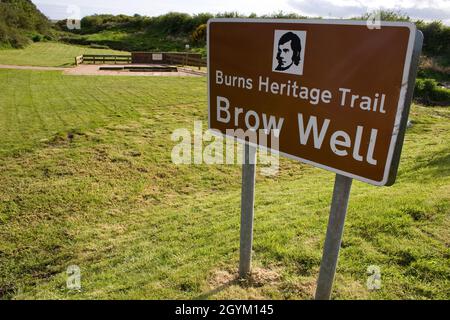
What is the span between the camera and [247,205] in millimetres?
3100

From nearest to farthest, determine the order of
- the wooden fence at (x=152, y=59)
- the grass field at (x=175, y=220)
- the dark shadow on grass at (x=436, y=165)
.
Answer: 1. the grass field at (x=175, y=220)
2. the dark shadow on grass at (x=436, y=165)
3. the wooden fence at (x=152, y=59)

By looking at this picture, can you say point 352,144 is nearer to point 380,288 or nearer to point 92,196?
point 380,288

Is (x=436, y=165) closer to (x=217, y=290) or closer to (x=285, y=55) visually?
(x=217, y=290)

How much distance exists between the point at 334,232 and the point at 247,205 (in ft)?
2.84

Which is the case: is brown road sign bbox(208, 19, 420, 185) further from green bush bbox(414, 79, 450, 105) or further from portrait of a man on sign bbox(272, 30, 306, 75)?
green bush bbox(414, 79, 450, 105)

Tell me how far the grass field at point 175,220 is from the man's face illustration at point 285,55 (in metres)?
1.82

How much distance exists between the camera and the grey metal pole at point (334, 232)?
234 cm

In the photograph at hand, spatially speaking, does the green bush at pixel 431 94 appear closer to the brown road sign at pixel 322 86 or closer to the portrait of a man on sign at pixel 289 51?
the brown road sign at pixel 322 86

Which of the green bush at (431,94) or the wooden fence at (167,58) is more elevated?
the wooden fence at (167,58)

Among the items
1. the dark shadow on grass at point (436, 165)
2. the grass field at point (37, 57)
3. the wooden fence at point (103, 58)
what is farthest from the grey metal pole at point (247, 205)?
the wooden fence at point (103, 58)

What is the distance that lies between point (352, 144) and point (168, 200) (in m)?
4.91

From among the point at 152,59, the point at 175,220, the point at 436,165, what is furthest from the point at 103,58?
the point at 436,165

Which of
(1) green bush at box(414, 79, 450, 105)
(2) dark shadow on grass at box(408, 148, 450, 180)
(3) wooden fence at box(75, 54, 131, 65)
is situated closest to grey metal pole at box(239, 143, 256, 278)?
(2) dark shadow on grass at box(408, 148, 450, 180)

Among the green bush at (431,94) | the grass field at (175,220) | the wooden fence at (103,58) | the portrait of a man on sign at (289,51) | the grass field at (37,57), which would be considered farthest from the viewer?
the wooden fence at (103,58)
